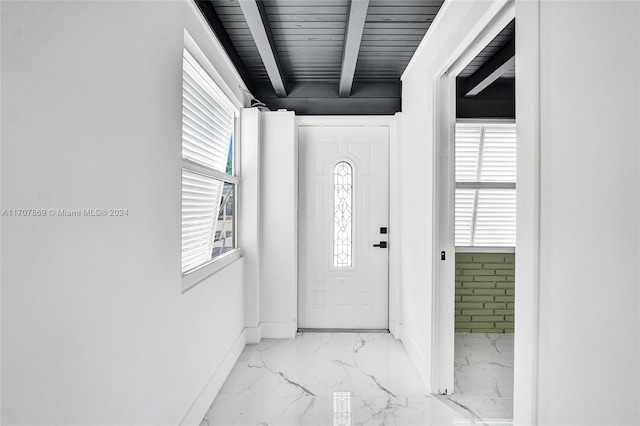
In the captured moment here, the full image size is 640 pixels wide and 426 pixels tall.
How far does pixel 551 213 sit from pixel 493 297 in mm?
2826

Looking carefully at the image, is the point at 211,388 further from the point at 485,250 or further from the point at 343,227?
the point at 485,250

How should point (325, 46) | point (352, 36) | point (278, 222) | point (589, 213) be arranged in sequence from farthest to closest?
point (278, 222) < point (325, 46) < point (352, 36) < point (589, 213)

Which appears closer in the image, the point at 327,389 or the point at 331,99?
the point at 327,389

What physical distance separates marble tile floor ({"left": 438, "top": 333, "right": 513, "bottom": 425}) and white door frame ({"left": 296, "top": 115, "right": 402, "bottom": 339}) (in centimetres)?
65

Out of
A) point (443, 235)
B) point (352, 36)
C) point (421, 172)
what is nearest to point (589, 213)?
point (443, 235)

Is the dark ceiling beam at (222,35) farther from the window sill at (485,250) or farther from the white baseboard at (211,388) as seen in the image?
the window sill at (485,250)

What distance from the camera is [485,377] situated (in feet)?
8.95

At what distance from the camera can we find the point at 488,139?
361 centimetres

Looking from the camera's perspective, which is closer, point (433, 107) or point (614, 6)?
point (614, 6)

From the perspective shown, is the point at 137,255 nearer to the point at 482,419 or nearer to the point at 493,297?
the point at 482,419

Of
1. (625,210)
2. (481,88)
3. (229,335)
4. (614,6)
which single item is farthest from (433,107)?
(229,335)

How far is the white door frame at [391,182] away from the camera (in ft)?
11.7

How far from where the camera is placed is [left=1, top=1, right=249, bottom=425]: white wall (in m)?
0.99

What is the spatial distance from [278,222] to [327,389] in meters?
1.56
